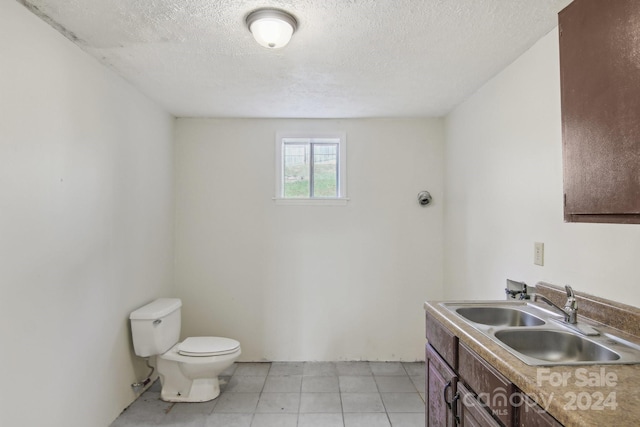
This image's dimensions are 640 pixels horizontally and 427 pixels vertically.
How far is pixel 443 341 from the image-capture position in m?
1.70

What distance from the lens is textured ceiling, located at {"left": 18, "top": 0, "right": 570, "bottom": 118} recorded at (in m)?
1.65

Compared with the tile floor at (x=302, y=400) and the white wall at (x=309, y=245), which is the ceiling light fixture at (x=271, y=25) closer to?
the white wall at (x=309, y=245)

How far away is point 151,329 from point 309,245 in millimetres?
1514

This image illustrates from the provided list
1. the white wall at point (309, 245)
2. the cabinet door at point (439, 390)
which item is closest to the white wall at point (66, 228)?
the white wall at point (309, 245)

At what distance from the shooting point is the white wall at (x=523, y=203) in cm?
153

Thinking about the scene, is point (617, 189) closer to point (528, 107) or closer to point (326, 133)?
point (528, 107)

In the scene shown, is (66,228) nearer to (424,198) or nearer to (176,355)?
(176,355)

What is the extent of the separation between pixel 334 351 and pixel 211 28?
2866mm

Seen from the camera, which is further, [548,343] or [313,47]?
[313,47]

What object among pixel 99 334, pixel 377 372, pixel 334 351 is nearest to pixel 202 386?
pixel 99 334

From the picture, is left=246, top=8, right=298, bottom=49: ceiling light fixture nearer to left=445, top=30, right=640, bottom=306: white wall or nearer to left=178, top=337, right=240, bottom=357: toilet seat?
left=445, top=30, right=640, bottom=306: white wall

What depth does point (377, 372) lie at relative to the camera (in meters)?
3.18

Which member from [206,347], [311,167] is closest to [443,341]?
[206,347]

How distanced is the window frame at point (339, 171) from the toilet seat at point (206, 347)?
134 centimetres
